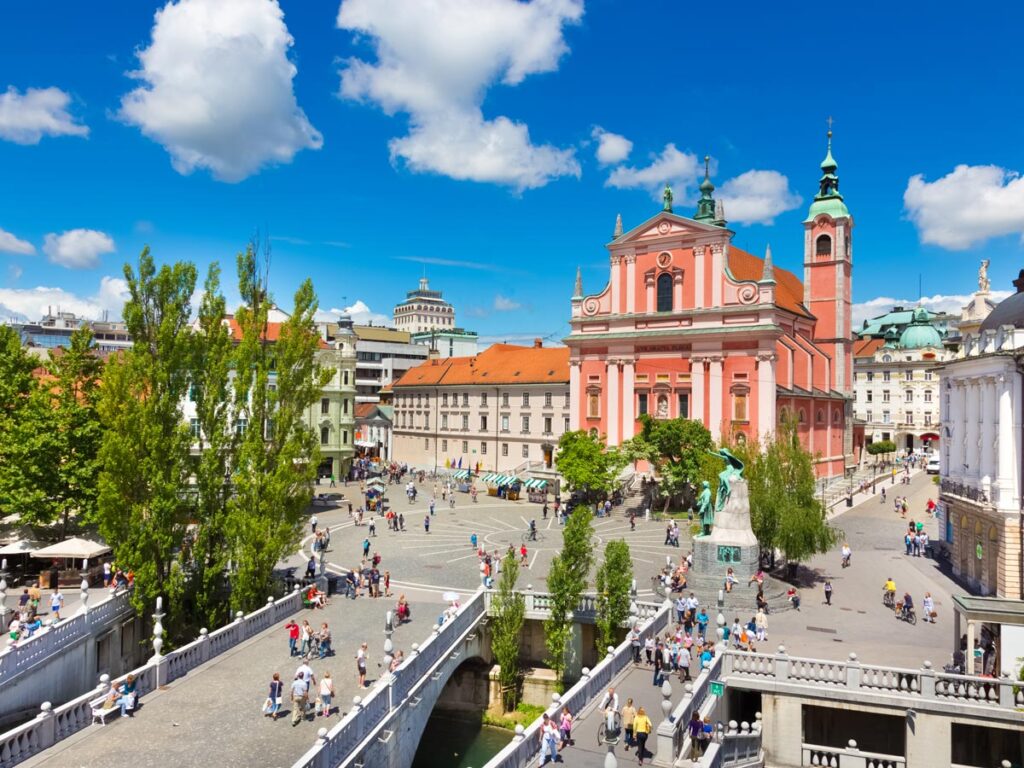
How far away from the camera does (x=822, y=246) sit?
6353 centimetres

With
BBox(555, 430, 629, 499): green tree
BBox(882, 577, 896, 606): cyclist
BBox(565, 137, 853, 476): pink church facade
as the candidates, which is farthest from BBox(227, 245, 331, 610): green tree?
BBox(565, 137, 853, 476): pink church facade

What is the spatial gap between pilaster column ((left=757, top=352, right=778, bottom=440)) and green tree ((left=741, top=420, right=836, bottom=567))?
17.5 meters

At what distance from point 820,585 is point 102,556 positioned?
1101 inches

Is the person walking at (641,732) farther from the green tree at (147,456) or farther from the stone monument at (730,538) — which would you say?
the green tree at (147,456)

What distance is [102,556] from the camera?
29406mm

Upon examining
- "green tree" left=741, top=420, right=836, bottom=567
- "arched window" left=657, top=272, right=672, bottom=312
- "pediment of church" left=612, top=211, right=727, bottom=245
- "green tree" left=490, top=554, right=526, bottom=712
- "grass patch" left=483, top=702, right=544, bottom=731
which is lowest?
"grass patch" left=483, top=702, right=544, bottom=731

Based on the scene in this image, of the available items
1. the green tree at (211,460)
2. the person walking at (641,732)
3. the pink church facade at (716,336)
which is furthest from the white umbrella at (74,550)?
the pink church facade at (716,336)

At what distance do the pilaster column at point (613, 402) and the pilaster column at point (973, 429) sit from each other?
26.9 metres

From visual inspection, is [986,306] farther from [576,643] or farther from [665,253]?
[576,643]

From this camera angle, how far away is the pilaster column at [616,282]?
57.2 meters

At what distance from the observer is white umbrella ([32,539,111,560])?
26.8 meters

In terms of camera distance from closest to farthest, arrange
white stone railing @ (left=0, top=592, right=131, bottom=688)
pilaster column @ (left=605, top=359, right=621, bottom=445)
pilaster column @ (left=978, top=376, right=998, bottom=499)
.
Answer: white stone railing @ (left=0, top=592, right=131, bottom=688), pilaster column @ (left=978, top=376, right=998, bottom=499), pilaster column @ (left=605, top=359, right=621, bottom=445)

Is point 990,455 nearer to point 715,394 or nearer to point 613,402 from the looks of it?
point 715,394

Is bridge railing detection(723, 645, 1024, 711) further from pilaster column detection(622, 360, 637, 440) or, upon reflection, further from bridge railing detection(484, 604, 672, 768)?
pilaster column detection(622, 360, 637, 440)
